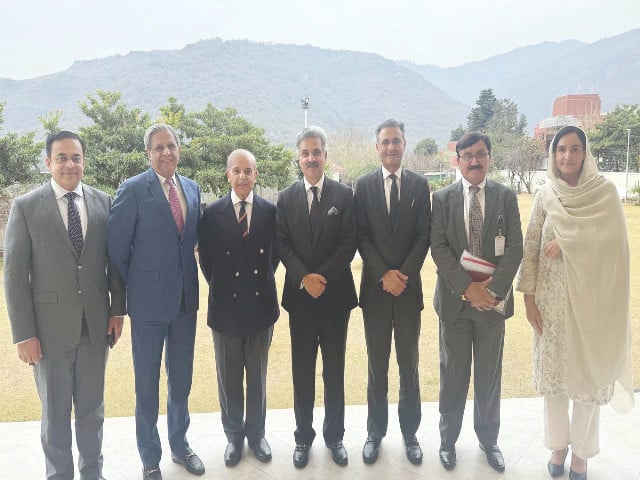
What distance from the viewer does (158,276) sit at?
2.50 m

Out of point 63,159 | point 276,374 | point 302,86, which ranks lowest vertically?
point 276,374

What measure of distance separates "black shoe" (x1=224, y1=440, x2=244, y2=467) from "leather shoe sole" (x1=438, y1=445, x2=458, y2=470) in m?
1.23

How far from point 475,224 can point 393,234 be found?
47 cm

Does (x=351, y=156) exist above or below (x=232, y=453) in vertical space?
above

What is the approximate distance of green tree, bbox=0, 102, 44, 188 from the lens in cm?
1148

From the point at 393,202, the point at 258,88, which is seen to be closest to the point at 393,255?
the point at 393,202

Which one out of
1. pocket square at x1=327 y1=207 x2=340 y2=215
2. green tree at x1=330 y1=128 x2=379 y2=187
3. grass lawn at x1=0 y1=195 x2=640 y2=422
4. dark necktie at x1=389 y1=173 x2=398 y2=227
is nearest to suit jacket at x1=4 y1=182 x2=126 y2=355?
pocket square at x1=327 y1=207 x2=340 y2=215

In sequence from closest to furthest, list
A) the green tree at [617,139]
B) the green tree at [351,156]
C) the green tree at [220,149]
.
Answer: the green tree at [220,149] → the green tree at [617,139] → the green tree at [351,156]

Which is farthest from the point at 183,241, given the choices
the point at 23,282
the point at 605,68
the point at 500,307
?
the point at 605,68

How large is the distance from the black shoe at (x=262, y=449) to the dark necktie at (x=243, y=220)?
131 centimetres

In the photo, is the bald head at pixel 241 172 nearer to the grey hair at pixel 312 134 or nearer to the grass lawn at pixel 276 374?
the grey hair at pixel 312 134

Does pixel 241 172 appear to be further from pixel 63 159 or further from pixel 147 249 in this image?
pixel 63 159

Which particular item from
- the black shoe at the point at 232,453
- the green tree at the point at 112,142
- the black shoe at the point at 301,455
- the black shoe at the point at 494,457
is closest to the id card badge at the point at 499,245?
the black shoe at the point at 494,457

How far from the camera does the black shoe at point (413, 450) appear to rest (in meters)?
2.70
